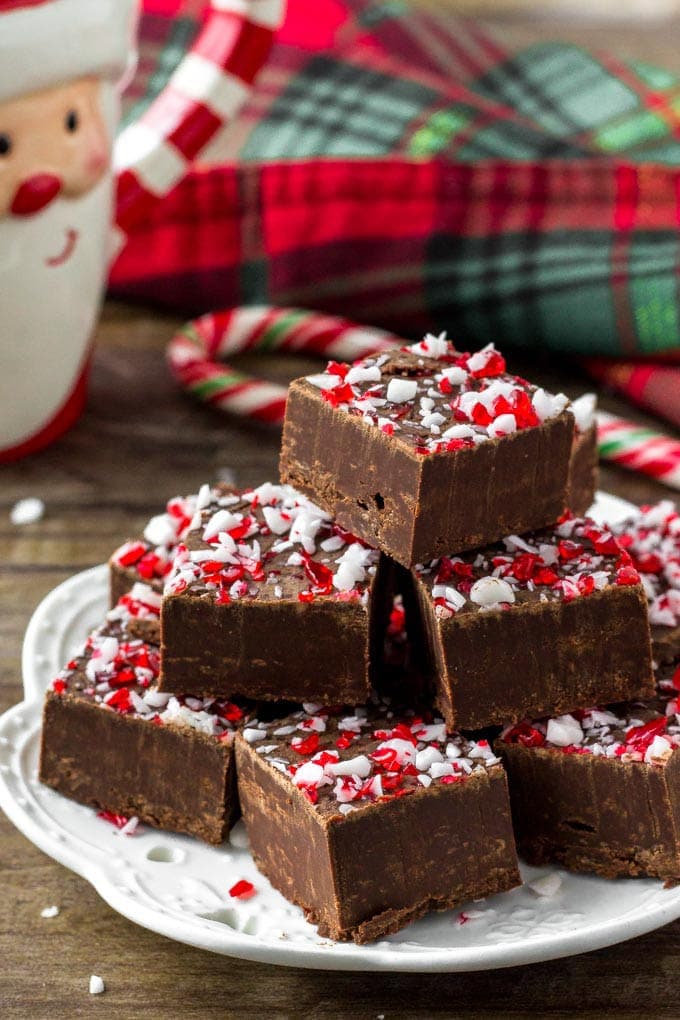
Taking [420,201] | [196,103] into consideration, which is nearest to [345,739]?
[196,103]

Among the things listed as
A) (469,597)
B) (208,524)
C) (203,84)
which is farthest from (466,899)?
(203,84)

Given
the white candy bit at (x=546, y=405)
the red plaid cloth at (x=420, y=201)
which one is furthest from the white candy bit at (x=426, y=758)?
the red plaid cloth at (x=420, y=201)

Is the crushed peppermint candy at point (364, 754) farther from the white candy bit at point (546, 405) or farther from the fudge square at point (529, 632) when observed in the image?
the white candy bit at point (546, 405)

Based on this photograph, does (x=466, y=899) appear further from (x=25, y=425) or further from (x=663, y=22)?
(x=663, y=22)

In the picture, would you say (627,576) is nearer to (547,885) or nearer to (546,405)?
(546,405)

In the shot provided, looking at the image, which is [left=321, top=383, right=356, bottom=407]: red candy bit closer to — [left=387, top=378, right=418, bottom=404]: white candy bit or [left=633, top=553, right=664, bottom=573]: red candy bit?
[left=387, top=378, right=418, bottom=404]: white candy bit

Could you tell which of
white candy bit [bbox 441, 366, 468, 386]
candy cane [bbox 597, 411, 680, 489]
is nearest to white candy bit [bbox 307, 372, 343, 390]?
white candy bit [bbox 441, 366, 468, 386]
